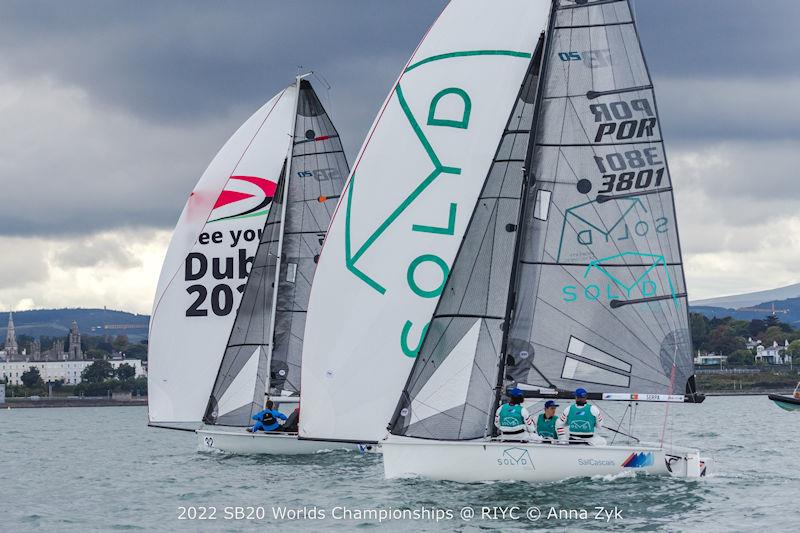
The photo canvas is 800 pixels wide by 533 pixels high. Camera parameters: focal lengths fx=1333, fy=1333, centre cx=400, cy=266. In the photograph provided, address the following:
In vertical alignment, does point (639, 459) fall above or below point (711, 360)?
below

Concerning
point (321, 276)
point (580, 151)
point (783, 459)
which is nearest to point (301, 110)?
point (321, 276)

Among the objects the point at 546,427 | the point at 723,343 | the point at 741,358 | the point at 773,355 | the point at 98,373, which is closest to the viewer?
the point at 546,427

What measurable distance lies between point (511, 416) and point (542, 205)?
10.4 feet

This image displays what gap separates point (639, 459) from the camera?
58.7 ft

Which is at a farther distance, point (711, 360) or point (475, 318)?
point (711, 360)

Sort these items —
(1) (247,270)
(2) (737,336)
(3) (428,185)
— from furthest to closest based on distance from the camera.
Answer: (2) (737,336), (1) (247,270), (3) (428,185)

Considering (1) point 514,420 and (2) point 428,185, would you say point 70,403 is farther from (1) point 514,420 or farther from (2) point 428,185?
(1) point 514,420

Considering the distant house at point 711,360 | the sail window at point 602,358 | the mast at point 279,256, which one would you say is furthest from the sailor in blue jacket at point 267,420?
the distant house at point 711,360

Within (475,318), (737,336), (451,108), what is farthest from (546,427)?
(737,336)

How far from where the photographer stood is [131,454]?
3475 cm

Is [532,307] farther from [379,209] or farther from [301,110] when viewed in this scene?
[301,110]

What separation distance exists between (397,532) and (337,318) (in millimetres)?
5199

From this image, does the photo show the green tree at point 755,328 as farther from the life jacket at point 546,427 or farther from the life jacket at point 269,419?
the life jacket at point 546,427

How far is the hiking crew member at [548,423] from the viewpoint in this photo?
1891 cm
